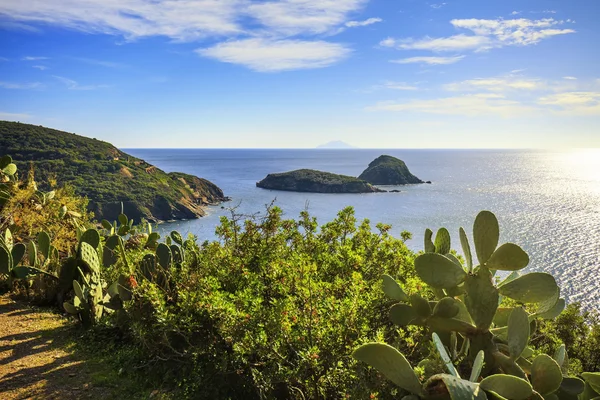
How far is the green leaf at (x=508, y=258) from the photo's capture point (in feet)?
9.29

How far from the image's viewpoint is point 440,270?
3035 mm

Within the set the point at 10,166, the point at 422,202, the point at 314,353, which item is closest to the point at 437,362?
the point at 314,353

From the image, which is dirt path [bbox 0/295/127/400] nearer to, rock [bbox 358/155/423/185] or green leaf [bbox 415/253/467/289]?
green leaf [bbox 415/253/467/289]

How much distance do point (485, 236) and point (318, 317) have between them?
69.7 inches

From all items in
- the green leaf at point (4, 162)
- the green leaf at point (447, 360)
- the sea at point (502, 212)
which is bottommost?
the sea at point (502, 212)

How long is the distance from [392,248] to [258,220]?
246 cm

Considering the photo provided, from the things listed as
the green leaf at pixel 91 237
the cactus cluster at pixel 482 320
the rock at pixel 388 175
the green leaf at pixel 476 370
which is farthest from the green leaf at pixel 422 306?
the rock at pixel 388 175

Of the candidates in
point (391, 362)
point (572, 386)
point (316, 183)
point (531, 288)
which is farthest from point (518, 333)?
point (316, 183)

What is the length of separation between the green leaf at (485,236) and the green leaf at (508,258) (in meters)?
0.05

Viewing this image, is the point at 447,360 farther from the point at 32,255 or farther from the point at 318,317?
the point at 32,255

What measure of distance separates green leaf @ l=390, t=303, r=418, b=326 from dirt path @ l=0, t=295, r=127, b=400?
3.05m

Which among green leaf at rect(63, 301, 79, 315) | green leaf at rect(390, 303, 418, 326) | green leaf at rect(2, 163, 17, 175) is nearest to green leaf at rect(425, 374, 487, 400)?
green leaf at rect(390, 303, 418, 326)

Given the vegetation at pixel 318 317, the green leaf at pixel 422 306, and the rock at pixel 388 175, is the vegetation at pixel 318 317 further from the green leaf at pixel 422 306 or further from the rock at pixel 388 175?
the rock at pixel 388 175

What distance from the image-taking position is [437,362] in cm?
285
